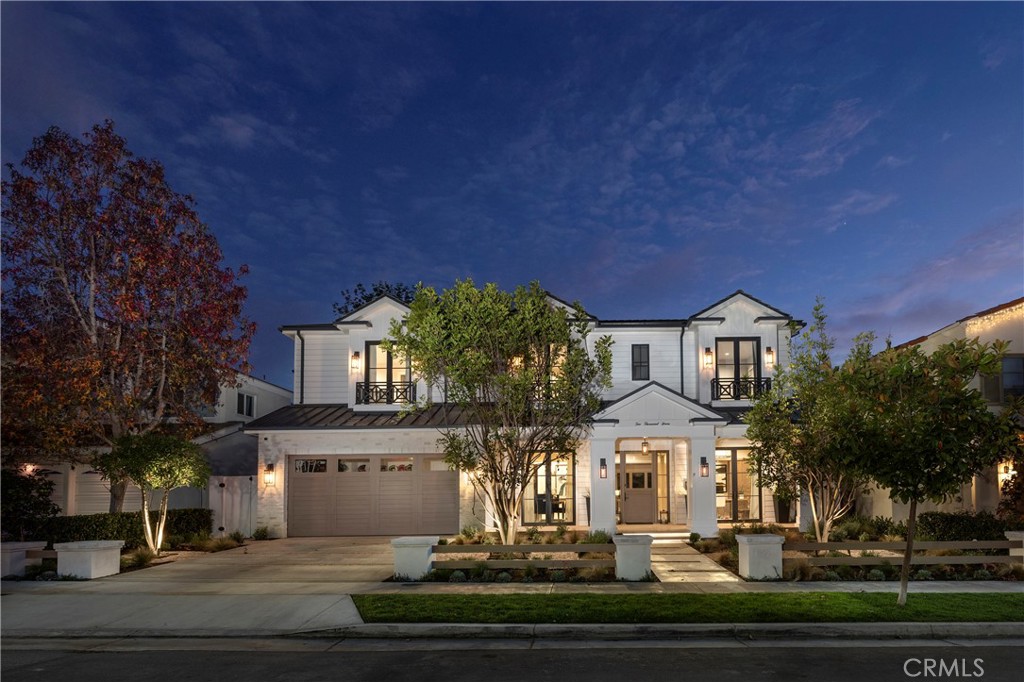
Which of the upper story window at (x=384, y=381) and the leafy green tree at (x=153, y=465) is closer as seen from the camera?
the leafy green tree at (x=153, y=465)

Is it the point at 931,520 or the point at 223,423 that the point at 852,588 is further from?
the point at 223,423

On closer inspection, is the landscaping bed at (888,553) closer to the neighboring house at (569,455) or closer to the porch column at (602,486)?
the porch column at (602,486)

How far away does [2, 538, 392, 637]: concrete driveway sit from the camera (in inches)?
414

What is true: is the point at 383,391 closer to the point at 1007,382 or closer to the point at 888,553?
the point at 888,553

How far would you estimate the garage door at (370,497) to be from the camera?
21453mm

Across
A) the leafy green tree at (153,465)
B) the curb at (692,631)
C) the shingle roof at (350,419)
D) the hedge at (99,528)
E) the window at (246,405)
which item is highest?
the window at (246,405)

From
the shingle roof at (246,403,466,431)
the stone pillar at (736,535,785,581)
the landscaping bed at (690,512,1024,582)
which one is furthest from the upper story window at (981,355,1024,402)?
the shingle roof at (246,403,466,431)

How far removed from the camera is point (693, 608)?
10.9m

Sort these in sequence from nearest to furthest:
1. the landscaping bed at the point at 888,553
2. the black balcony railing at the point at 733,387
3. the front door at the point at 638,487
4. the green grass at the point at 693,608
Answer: the green grass at the point at 693,608, the landscaping bed at the point at 888,553, the front door at the point at 638,487, the black balcony railing at the point at 733,387

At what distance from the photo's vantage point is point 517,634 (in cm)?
1007

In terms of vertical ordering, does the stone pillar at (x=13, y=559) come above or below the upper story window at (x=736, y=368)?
below

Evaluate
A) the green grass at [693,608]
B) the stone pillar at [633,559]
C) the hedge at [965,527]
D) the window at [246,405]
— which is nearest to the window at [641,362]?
the hedge at [965,527]

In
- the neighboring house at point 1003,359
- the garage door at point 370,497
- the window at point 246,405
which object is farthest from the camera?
the window at point 246,405

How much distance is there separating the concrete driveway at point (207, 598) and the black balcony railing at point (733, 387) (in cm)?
1190
